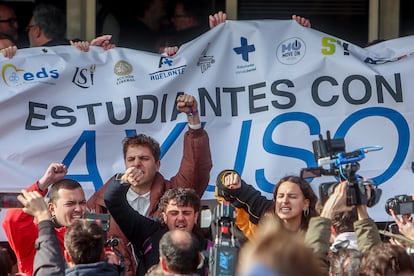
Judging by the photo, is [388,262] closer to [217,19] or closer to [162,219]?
[162,219]

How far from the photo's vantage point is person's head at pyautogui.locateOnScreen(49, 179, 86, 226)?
575 centimetres

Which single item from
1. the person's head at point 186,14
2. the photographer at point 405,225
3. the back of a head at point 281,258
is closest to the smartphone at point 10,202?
the photographer at point 405,225

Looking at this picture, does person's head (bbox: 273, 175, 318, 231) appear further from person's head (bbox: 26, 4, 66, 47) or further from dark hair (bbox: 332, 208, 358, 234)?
person's head (bbox: 26, 4, 66, 47)

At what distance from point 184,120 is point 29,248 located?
159 centimetres

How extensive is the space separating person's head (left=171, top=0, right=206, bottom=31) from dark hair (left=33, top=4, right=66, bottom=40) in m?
0.84

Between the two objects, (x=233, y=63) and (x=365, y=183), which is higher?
(x=233, y=63)

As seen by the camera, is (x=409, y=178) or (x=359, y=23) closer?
(x=409, y=178)

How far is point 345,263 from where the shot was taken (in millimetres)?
4641

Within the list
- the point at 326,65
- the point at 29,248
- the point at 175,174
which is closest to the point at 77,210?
the point at 29,248

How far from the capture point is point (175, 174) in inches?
263

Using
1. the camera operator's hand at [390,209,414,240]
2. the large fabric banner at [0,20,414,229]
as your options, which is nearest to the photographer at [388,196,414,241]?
the camera operator's hand at [390,209,414,240]

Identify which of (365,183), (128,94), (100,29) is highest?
(100,29)

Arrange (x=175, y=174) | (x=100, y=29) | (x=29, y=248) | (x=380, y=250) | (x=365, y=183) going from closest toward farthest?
1. (x=380, y=250)
2. (x=365, y=183)
3. (x=29, y=248)
4. (x=175, y=174)
5. (x=100, y=29)

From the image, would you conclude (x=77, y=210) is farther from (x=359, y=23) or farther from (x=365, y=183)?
(x=359, y=23)
